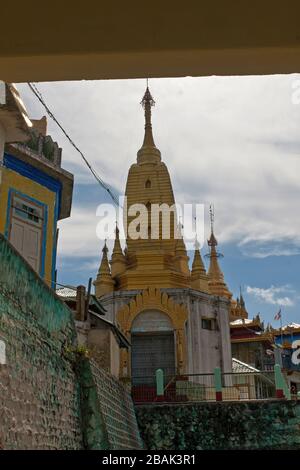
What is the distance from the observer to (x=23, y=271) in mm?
8188

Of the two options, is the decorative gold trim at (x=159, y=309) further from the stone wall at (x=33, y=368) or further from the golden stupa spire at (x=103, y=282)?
the stone wall at (x=33, y=368)

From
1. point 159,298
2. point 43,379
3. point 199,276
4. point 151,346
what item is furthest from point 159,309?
point 43,379

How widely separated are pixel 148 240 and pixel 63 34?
23.2 meters

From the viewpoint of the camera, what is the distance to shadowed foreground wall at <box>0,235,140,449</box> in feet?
23.6

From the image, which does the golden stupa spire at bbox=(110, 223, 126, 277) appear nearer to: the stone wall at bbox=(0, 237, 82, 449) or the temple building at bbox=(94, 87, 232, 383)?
the temple building at bbox=(94, 87, 232, 383)

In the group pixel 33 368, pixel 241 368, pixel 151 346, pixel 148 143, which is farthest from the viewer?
pixel 148 143

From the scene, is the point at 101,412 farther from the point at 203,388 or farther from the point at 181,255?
the point at 181,255

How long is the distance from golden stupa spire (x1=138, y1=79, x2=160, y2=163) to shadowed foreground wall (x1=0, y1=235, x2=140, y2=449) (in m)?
16.2

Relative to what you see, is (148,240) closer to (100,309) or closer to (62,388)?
(100,309)

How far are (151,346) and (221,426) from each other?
6032 mm

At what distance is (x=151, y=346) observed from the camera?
2177 cm

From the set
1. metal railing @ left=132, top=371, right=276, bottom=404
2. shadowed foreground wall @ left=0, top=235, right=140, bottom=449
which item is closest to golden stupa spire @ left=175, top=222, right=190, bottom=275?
metal railing @ left=132, top=371, right=276, bottom=404
